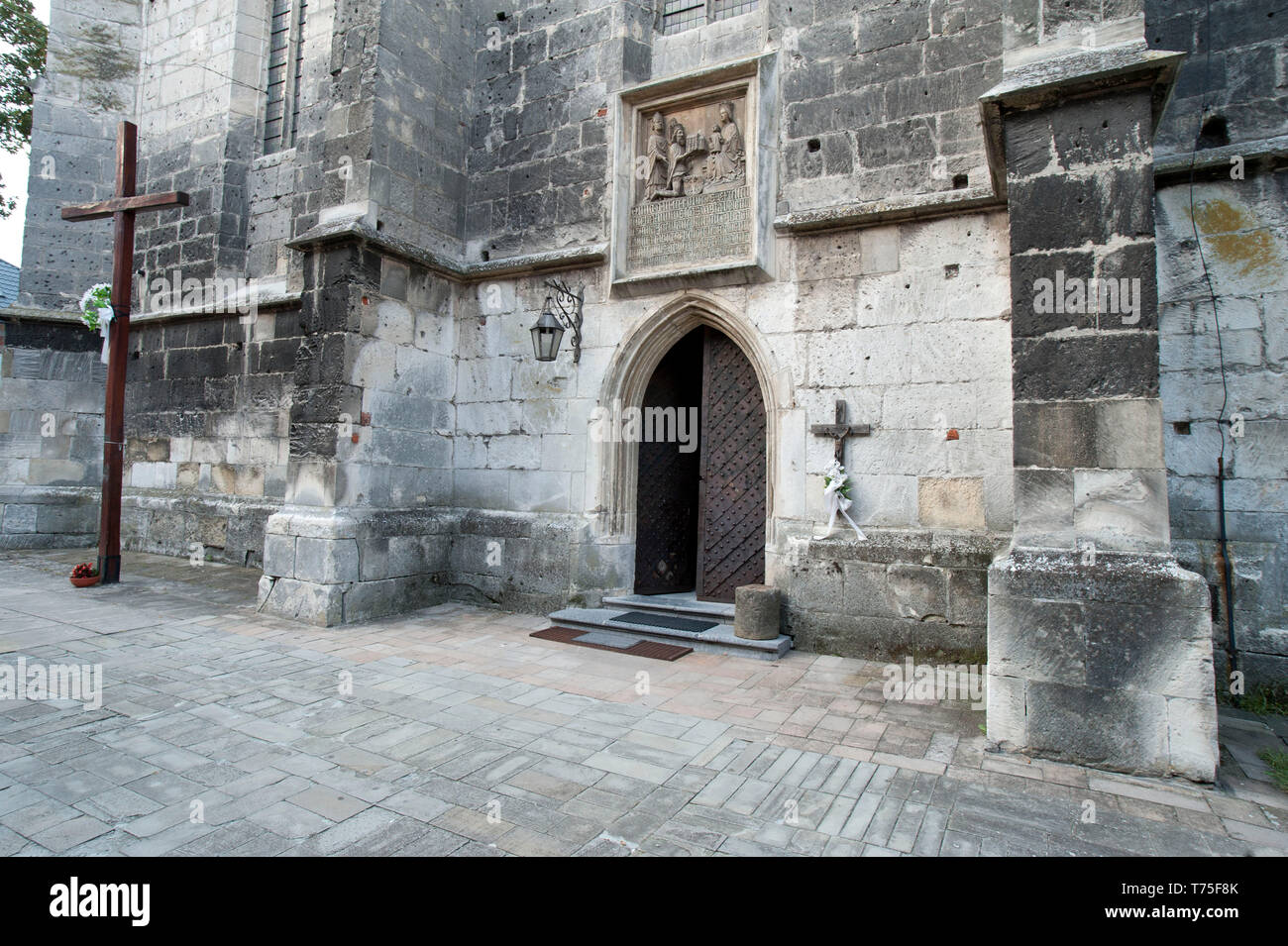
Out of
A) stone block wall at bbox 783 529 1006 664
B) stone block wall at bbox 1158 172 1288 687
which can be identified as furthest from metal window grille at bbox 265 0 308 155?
stone block wall at bbox 1158 172 1288 687

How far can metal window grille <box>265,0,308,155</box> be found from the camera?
29.5 feet

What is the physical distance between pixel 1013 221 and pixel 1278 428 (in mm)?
2309

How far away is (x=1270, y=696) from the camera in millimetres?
4129

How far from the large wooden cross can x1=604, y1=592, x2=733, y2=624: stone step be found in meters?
5.20

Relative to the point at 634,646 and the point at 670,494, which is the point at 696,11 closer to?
the point at 670,494

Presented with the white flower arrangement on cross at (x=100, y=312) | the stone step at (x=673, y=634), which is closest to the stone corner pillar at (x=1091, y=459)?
the stone step at (x=673, y=634)

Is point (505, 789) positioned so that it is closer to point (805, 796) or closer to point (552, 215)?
point (805, 796)

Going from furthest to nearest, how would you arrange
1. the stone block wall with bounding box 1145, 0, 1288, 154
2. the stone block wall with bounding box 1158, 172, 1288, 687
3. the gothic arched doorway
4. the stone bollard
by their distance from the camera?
the gothic arched doorway, the stone bollard, the stone block wall with bounding box 1145, 0, 1288, 154, the stone block wall with bounding box 1158, 172, 1288, 687

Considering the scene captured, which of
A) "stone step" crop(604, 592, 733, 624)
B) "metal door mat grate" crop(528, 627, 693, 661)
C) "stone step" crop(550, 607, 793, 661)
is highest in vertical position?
"stone step" crop(604, 592, 733, 624)

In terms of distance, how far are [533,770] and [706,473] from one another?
3.79m

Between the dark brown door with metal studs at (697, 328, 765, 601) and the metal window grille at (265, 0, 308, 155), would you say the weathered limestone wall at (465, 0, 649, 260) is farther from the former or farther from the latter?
the metal window grille at (265, 0, 308, 155)

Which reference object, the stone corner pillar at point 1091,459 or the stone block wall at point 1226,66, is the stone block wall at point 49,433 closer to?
the stone corner pillar at point 1091,459

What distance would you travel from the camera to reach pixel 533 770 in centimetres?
302

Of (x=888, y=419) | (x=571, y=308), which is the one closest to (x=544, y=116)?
(x=571, y=308)
